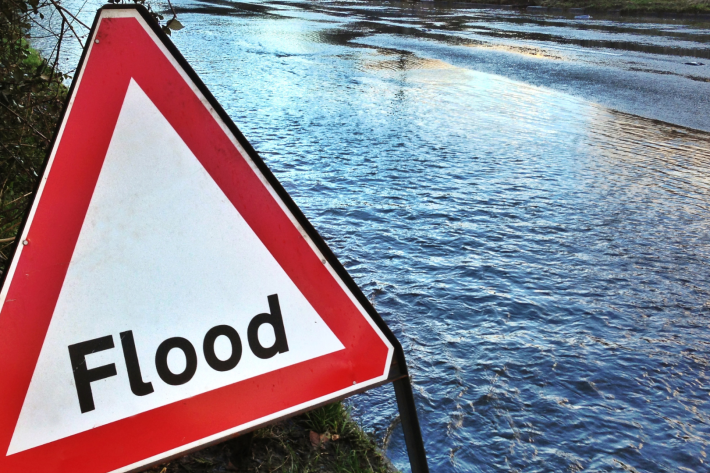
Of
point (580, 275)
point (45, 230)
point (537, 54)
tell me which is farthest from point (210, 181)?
point (537, 54)

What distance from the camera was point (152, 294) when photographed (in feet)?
4.51

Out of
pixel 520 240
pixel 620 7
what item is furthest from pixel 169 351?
pixel 620 7

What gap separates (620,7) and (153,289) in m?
43.4

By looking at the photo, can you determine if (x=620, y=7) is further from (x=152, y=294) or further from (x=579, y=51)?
(x=152, y=294)

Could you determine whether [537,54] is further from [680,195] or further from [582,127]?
[680,195]

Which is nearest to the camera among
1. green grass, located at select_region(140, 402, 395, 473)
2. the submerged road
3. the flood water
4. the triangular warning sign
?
the triangular warning sign

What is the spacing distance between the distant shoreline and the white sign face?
37.4 metres

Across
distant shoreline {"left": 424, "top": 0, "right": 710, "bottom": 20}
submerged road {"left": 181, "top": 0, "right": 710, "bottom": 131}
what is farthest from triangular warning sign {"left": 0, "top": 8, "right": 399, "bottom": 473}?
distant shoreline {"left": 424, "top": 0, "right": 710, "bottom": 20}

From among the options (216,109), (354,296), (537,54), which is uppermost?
(216,109)

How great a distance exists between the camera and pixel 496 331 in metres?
3.89

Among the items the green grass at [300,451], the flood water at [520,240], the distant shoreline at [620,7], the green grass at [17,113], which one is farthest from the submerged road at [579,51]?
the green grass at [17,113]

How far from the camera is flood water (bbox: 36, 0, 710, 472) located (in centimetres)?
313

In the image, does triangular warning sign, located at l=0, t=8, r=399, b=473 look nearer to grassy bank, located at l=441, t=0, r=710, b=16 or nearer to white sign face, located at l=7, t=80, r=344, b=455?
white sign face, located at l=7, t=80, r=344, b=455

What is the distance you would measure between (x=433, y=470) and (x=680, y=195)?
488 centimetres
